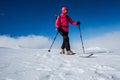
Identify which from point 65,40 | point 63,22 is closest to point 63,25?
point 63,22

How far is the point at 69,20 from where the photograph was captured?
1170 cm

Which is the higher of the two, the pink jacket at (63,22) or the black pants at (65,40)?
the pink jacket at (63,22)

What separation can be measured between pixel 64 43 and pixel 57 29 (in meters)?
0.88

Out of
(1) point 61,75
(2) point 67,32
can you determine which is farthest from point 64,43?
(1) point 61,75

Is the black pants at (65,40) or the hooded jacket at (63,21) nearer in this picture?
the black pants at (65,40)

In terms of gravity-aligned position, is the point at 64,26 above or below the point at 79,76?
above

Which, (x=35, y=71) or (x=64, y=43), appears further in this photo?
(x=64, y=43)

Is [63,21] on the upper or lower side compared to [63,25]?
upper

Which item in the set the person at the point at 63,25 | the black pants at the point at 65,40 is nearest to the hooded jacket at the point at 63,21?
the person at the point at 63,25

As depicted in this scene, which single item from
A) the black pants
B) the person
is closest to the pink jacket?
the person

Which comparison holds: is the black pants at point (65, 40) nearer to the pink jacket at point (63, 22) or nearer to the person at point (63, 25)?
the person at point (63, 25)

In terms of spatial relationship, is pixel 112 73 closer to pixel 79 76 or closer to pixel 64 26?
pixel 79 76

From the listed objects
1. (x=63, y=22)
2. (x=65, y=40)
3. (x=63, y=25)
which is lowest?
(x=65, y=40)

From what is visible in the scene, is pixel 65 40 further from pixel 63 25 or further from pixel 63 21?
pixel 63 21
